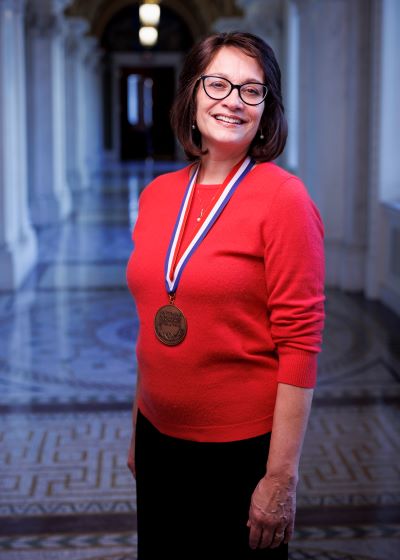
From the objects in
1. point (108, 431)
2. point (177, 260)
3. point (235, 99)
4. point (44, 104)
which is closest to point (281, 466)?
point (177, 260)

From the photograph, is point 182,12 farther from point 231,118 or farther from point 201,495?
point 201,495

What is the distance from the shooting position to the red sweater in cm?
202

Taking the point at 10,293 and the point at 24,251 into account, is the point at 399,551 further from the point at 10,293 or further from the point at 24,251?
the point at 24,251

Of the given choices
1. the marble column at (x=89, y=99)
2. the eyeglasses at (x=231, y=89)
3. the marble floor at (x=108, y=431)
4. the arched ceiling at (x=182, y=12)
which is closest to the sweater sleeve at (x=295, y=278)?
the eyeglasses at (x=231, y=89)

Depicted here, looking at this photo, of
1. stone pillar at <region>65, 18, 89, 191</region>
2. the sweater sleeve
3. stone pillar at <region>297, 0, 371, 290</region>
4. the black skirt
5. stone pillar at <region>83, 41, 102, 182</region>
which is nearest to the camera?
the sweater sleeve

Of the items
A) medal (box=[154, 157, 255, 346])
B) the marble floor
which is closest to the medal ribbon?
medal (box=[154, 157, 255, 346])

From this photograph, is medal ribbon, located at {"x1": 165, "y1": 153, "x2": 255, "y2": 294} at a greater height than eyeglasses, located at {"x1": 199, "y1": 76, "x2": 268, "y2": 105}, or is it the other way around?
eyeglasses, located at {"x1": 199, "y1": 76, "x2": 268, "y2": 105}

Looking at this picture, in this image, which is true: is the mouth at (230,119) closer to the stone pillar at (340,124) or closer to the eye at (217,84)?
the eye at (217,84)

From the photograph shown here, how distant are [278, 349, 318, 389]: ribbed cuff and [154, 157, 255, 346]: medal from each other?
0.79ft

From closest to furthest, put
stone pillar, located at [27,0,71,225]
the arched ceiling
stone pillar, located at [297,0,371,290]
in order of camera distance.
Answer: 1. stone pillar, located at [297,0,371,290]
2. stone pillar, located at [27,0,71,225]
3. the arched ceiling

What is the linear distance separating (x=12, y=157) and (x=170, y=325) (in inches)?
312

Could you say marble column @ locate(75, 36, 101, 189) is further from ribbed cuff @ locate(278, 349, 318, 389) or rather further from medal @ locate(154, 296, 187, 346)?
ribbed cuff @ locate(278, 349, 318, 389)

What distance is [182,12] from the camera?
33500mm

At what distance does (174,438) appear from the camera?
2.20 meters
